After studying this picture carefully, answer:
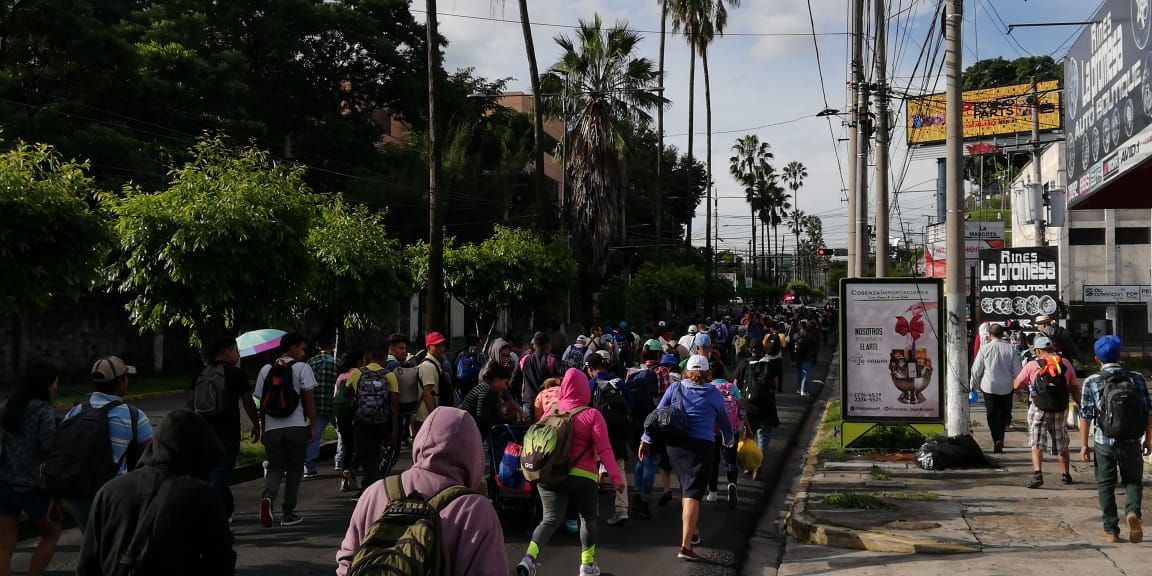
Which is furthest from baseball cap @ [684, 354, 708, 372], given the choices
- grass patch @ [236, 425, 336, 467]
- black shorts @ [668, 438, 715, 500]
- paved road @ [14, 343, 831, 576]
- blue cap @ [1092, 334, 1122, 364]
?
grass patch @ [236, 425, 336, 467]

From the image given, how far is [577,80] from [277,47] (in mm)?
13091

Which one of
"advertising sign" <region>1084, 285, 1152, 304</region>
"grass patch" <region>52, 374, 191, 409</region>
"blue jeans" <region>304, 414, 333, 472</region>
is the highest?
"advertising sign" <region>1084, 285, 1152, 304</region>

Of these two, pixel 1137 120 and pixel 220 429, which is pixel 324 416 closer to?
pixel 220 429

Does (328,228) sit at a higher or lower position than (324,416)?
higher

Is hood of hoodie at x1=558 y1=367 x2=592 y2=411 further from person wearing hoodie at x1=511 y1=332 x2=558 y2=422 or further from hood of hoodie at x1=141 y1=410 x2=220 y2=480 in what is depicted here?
person wearing hoodie at x1=511 y1=332 x2=558 y2=422

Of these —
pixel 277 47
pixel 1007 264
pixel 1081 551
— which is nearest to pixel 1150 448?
pixel 1081 551

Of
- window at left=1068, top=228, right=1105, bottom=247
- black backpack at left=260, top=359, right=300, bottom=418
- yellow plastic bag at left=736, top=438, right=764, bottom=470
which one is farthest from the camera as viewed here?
window at left=1068, top=228, right=1105, bottom=247

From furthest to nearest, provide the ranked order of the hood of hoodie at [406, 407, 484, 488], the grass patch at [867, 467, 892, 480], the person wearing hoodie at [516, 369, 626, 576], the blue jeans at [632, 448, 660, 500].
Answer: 1. the grass patch at [867, 467, 892, 480]
2. the blue jeans at [632, 448, 660, 500]
3. the person wearing hoodie at [516, 369, 626, 576]
4. the hood of hoodie at [406, 407, 484, 488]

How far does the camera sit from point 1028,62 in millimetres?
105500

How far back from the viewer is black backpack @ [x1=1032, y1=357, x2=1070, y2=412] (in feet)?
36.8

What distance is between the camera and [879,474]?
12.1m

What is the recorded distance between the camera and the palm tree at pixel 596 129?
33375 millimetres

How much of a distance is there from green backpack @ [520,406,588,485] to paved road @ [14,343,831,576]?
1.34 meters

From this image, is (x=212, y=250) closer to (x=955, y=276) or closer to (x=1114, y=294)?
(x=955, y=276)
